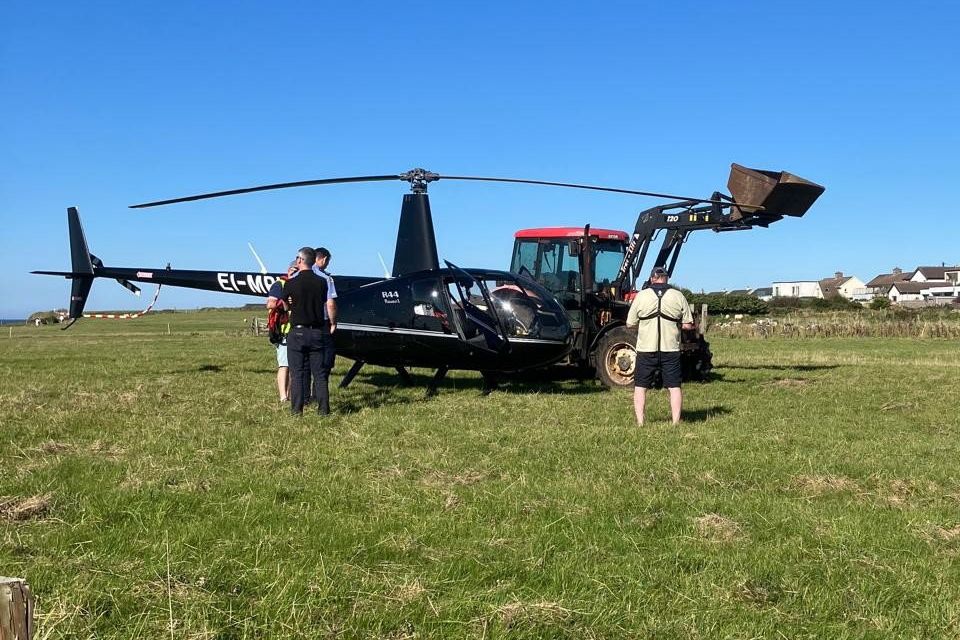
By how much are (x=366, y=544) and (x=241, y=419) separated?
458 cm

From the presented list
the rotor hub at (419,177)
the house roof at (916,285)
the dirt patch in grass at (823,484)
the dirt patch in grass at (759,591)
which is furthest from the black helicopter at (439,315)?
the house roof at (916,285)

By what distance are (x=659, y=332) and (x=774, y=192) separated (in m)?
4.42

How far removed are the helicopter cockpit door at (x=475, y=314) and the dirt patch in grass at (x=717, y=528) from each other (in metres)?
5.75

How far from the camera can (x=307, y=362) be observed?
8.68m

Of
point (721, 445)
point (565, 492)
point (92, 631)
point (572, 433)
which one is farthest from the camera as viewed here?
point (572, 433)

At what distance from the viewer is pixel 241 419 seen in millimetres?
8289

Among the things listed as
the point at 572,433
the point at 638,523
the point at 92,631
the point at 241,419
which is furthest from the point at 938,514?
the point at 241,419

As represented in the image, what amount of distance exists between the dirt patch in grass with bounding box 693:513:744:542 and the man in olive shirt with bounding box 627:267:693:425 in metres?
3.64

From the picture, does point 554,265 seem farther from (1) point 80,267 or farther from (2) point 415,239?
(1) point 80,267

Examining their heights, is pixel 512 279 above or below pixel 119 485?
above

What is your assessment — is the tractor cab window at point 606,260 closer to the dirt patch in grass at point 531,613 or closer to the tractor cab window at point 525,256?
the tractor cab window at point 525,256

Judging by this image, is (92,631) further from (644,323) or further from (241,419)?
(644,323)

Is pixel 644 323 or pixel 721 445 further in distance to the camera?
pixel 644 323

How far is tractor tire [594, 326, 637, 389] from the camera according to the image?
11398 mm
